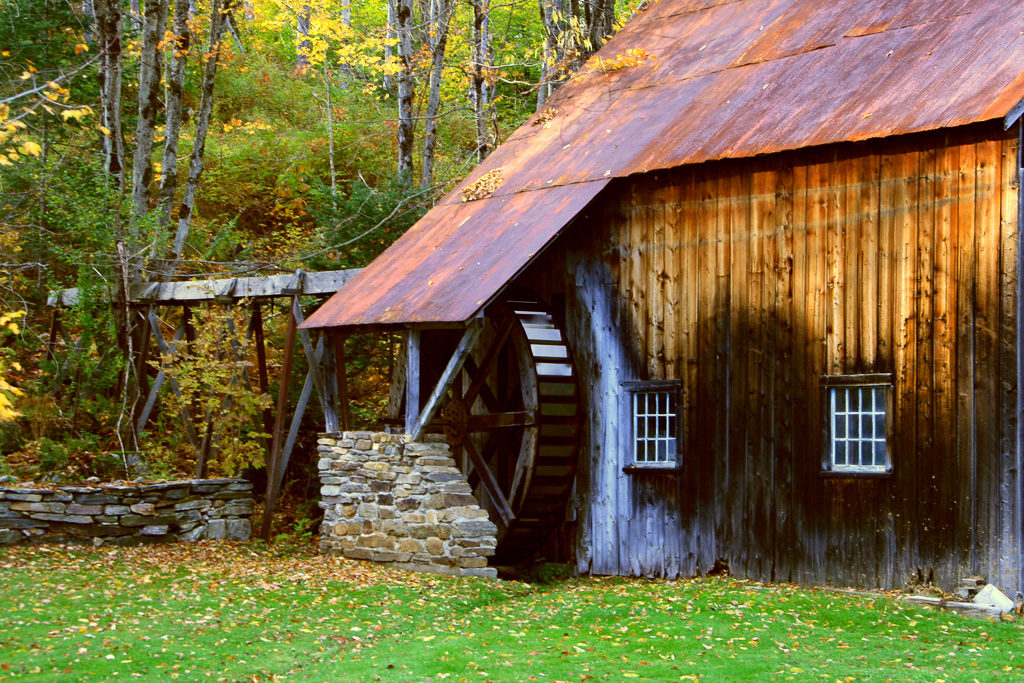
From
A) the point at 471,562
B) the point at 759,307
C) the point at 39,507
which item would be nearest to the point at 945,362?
the point at 759,307

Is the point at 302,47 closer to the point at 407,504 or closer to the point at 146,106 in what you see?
the point at 146,106

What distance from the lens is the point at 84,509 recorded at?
1229 cm

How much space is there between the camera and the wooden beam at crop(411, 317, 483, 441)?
1182 centimetres

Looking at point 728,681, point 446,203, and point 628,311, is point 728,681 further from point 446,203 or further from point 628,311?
point 446,203

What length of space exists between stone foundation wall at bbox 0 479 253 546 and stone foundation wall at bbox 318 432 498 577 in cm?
150

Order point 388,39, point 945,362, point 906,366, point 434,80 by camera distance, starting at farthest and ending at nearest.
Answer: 1. point 434,80
2. point 388,39
3. point 906,366
4. point 945,362

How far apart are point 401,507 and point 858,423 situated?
17.0 feet

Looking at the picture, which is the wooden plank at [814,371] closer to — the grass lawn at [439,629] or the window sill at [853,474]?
the window sill at [853,474]

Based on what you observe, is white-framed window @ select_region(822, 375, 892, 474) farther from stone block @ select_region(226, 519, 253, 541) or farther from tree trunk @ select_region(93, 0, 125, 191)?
tree trunk @ select_region(93, 0, 125, 191)

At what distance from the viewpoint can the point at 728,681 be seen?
727cm

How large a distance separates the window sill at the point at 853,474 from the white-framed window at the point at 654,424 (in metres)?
1.80

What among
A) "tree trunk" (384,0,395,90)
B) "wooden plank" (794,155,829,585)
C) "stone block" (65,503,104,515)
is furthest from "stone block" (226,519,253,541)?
"tree trunk" (384,0,395,90)

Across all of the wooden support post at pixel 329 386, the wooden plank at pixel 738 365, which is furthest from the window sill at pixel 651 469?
the wooden support post at pixel 329 386

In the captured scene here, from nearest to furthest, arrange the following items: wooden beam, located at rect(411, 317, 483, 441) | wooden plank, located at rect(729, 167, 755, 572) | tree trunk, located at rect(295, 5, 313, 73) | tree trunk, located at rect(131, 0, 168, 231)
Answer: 1. wooden plank, located at rect(729, 167, 755, 572)
2. wooden beam, located at rect(411, 317, 483, 441)
3. tree trunk, located at rect(131, 0, 168, 231)
4. tree trunk, located at rect(295, 5, 313, 73)
